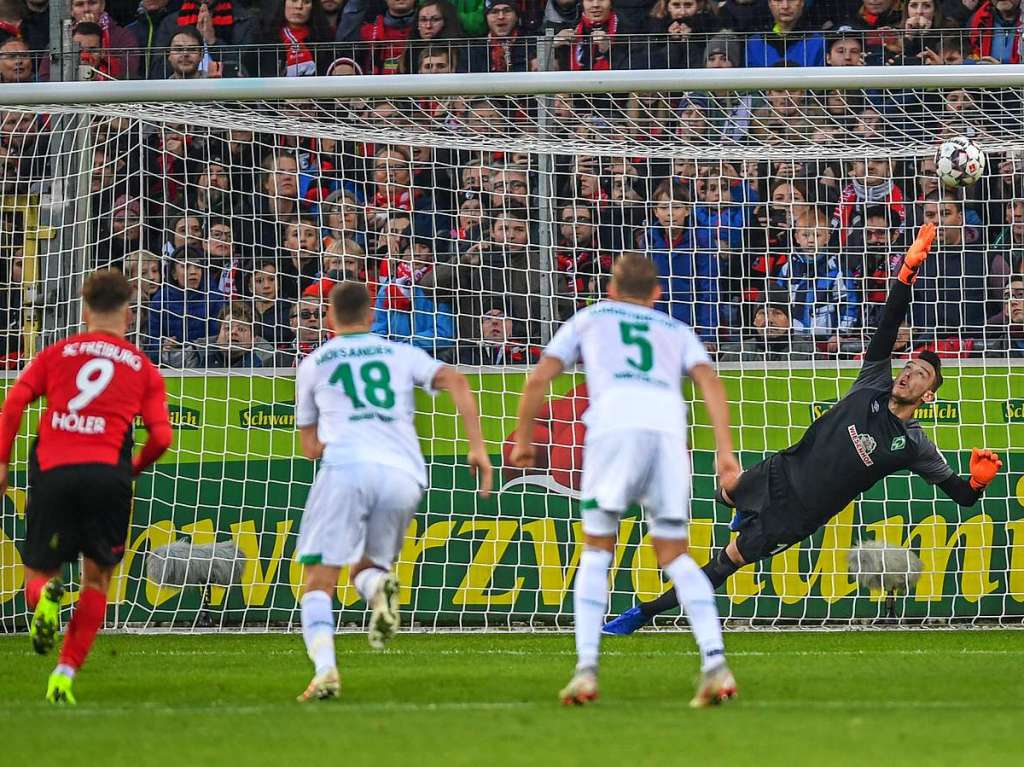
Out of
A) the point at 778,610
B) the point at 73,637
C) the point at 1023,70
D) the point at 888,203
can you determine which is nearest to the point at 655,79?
the point at 1023,70

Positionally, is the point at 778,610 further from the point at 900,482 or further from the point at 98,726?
the point at 98,726

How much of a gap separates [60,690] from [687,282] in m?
7.08

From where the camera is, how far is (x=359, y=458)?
7.10m

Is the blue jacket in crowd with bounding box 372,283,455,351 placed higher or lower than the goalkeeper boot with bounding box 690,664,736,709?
higher

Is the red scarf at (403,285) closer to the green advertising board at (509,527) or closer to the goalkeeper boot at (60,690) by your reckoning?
the green advertising board at (509,527)

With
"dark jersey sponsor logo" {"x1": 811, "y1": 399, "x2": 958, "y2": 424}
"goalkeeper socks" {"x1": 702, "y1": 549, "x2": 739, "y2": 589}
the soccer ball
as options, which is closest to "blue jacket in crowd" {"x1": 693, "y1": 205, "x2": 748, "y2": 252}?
"dark jersey sponsor logo" {"x1": 811, "y1": 399, "x2": 958, "y2": 424}

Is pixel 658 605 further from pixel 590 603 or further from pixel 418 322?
pixel 418 322

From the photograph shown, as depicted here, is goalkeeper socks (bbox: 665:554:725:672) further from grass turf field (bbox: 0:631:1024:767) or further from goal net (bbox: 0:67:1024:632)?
goal net (bbox: 0:67:1024:632)

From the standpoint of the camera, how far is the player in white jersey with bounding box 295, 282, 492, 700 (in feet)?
23.1

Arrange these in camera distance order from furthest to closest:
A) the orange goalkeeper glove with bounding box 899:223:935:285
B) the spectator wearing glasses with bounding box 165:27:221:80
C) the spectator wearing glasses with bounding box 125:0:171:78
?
the spectator wearing glasses with bounding box 125:0:171:78
the spectator wearing glasses with bounding box 165:27:221:80
the orange goalkeeper glove with bounding box 899:223:935:285

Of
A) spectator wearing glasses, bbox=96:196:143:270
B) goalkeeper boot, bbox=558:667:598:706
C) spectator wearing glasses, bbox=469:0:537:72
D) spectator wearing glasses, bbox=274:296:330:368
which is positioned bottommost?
goalkeeper boot, bbox=558:667:598:706

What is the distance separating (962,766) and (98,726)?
10.5 feet

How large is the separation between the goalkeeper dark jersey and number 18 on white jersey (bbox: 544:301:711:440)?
11.4 feet

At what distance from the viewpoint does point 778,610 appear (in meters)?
12.1
